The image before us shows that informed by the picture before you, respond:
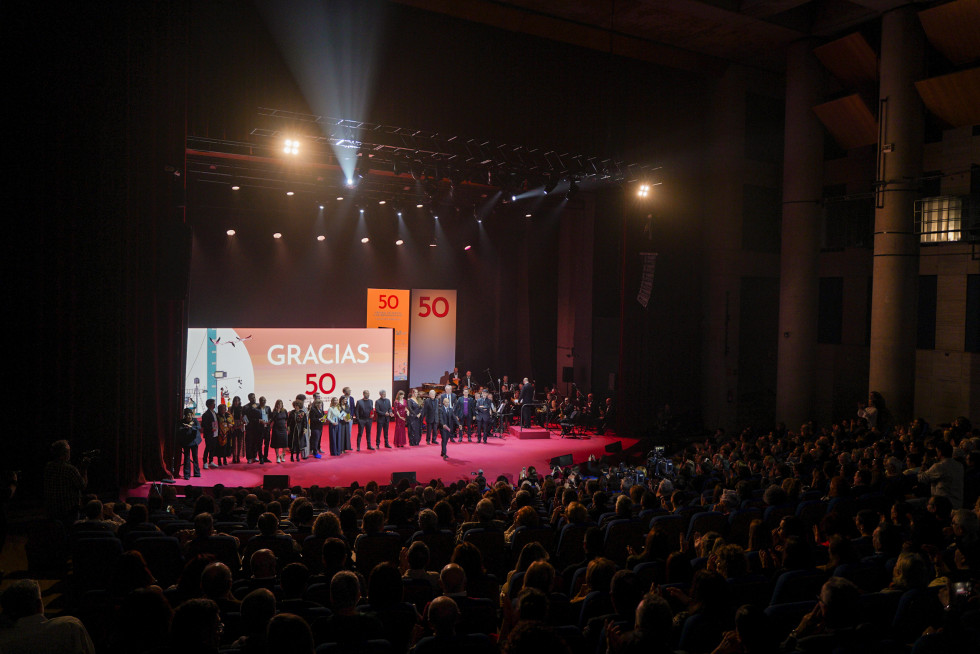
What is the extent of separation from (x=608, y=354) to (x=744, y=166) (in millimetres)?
6593

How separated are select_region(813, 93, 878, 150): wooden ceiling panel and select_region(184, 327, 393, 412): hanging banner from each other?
12.5m

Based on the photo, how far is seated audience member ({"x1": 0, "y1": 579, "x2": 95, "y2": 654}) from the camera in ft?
10.9

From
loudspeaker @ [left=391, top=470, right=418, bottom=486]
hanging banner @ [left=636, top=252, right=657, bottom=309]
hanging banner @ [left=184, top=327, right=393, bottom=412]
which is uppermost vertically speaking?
hanging banner @ [left=636, top=252, right=657, bottom=309]

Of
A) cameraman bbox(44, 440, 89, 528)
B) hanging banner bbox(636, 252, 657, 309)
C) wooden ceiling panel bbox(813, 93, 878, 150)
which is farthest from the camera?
hanging banner bbox(636, 252, 657, 309)

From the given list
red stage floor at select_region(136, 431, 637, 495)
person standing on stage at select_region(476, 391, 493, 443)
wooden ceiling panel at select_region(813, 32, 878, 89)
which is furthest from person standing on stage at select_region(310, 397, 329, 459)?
wooden ceiling panel at select_region(813, 32, 878, 89)

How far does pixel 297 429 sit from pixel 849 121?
1515 centimetres

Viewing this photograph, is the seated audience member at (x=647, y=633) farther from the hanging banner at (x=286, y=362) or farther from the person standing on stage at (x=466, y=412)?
the person standing on stage at (x=466, y=412)

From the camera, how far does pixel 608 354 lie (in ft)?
68.7

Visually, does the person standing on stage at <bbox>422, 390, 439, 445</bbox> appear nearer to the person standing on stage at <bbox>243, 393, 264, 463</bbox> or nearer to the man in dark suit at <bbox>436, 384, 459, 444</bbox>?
the man in dark suit at <bbox>436, 384, 459, 444</bbox>

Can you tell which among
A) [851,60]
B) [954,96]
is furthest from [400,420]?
[954,96]

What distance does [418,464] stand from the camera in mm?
14656

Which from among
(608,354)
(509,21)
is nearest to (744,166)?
(608,354)

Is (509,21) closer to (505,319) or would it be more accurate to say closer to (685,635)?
(505,319)

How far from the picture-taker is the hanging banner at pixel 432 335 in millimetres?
21172
